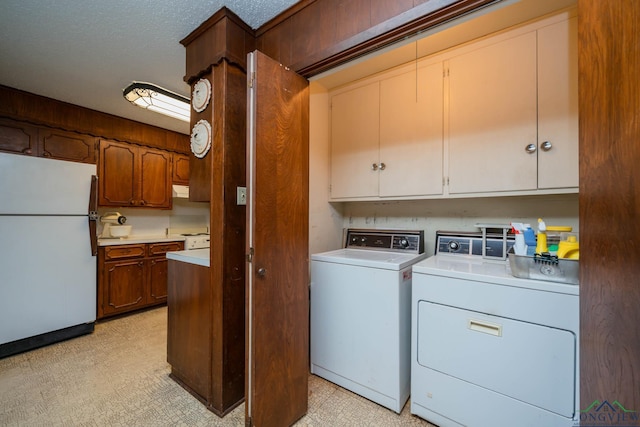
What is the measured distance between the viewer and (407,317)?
Answer: 1.63 m

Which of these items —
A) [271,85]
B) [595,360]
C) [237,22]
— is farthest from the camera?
[237,22]

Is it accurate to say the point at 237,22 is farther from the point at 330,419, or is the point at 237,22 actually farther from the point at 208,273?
the point at 330,419

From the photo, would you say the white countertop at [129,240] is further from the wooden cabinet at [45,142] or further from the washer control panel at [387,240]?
the washer control panel at [387,240]

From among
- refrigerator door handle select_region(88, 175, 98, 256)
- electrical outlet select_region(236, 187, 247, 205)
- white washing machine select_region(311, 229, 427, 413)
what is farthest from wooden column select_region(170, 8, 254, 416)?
refrigerator door handle select_region(88, 175, 98, 256)

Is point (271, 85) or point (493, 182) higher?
point (271, 85)

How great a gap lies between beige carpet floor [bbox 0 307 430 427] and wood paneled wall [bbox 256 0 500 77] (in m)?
2.05

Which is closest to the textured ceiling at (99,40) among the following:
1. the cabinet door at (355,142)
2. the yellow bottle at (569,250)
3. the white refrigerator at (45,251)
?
the white refrigerator at (45,251)

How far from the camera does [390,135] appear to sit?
203cm

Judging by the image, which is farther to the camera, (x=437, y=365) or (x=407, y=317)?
(x=407, y=317)

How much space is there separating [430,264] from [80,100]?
378cm

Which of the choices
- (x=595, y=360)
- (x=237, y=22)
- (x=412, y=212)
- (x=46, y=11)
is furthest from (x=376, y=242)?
(x=46, y=11)

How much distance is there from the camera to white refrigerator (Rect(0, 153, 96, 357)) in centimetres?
223

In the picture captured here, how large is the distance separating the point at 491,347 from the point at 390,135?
153 cm

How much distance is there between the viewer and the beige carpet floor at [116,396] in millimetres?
1502
